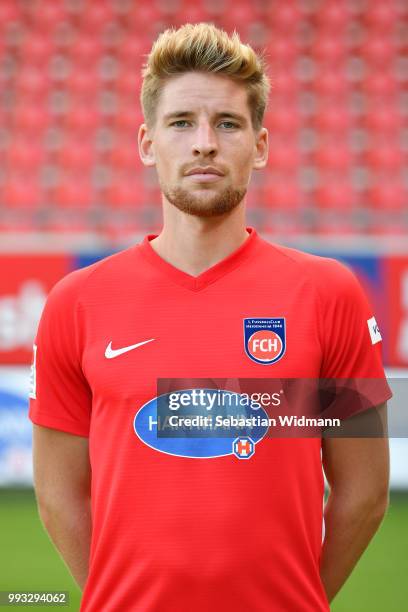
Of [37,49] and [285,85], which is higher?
[37,49]

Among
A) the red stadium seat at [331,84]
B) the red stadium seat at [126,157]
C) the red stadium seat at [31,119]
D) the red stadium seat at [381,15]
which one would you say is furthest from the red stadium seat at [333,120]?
the red stadium seat at [31,119]

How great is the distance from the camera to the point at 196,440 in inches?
80.0

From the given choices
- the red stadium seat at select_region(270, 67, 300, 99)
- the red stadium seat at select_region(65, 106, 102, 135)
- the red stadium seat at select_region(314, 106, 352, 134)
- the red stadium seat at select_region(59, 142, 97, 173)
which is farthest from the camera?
the red stadium seat at select_region(270, 67, 300, 99)

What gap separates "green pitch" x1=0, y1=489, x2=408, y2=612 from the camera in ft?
15.4

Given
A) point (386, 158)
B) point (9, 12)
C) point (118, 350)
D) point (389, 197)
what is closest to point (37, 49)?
point (9, 12)

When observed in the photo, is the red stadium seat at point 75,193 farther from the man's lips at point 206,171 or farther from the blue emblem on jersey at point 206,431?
the blue emblem on jersey at point 206,431

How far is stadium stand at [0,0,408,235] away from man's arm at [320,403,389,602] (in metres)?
6.53

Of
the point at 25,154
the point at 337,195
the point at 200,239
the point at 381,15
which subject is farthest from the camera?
the point at 381,15

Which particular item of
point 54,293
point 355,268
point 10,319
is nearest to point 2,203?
point 10,319

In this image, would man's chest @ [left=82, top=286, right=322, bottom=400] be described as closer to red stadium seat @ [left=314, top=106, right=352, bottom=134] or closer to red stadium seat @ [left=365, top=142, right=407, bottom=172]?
red stadium seat @ [left=365, top=142, right=407, bottom=172]

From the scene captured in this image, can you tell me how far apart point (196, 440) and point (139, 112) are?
8.66 m

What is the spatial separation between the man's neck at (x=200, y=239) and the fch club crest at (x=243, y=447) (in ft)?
1.39

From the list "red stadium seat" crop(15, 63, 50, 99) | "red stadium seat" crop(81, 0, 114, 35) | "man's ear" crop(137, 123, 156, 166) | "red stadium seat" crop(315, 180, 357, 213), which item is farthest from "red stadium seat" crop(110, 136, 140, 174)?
"man's ear" crop(137, 123, 156, 166)

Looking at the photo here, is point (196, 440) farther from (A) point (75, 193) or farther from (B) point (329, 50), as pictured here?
(B) point (329, 50)
